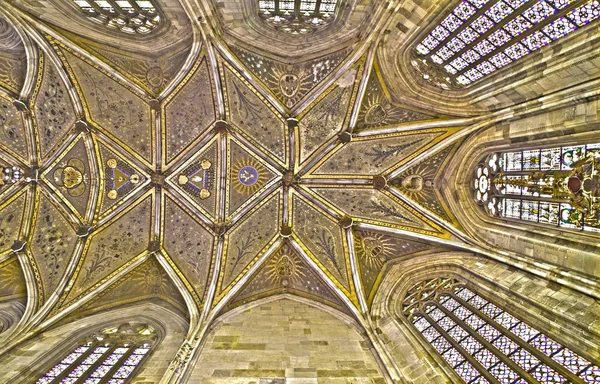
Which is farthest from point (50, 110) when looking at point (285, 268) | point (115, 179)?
point (285, 268)

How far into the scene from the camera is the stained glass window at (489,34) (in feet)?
20.4

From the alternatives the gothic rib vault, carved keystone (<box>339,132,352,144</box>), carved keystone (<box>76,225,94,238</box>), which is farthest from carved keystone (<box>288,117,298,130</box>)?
carved keystone (<box>76,225,94,238</box>)

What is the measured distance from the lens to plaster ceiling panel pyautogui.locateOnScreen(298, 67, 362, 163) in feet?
34.5

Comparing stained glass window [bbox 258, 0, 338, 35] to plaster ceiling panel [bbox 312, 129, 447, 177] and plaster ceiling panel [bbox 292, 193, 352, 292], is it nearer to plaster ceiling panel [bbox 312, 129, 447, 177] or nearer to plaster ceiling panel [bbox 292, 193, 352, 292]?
plaster ceiling panel [bbox 312, 129, 447, 177]

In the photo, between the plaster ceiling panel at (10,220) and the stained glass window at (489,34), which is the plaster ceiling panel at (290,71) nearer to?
the stained glass window at (489,34)

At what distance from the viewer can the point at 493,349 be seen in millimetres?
6602

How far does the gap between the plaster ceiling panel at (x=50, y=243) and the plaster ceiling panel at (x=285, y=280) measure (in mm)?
5368

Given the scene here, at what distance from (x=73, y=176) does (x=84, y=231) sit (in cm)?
181

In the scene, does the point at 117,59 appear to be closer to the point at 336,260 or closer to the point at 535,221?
the point at 336,260

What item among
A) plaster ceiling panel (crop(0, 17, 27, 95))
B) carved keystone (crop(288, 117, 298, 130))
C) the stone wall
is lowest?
Result: the stone wall

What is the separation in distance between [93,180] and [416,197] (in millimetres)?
10496

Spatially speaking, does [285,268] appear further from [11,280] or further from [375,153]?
[11,280]

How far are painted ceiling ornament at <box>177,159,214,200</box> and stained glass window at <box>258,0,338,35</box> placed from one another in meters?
5.12

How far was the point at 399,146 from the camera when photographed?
10922mm
